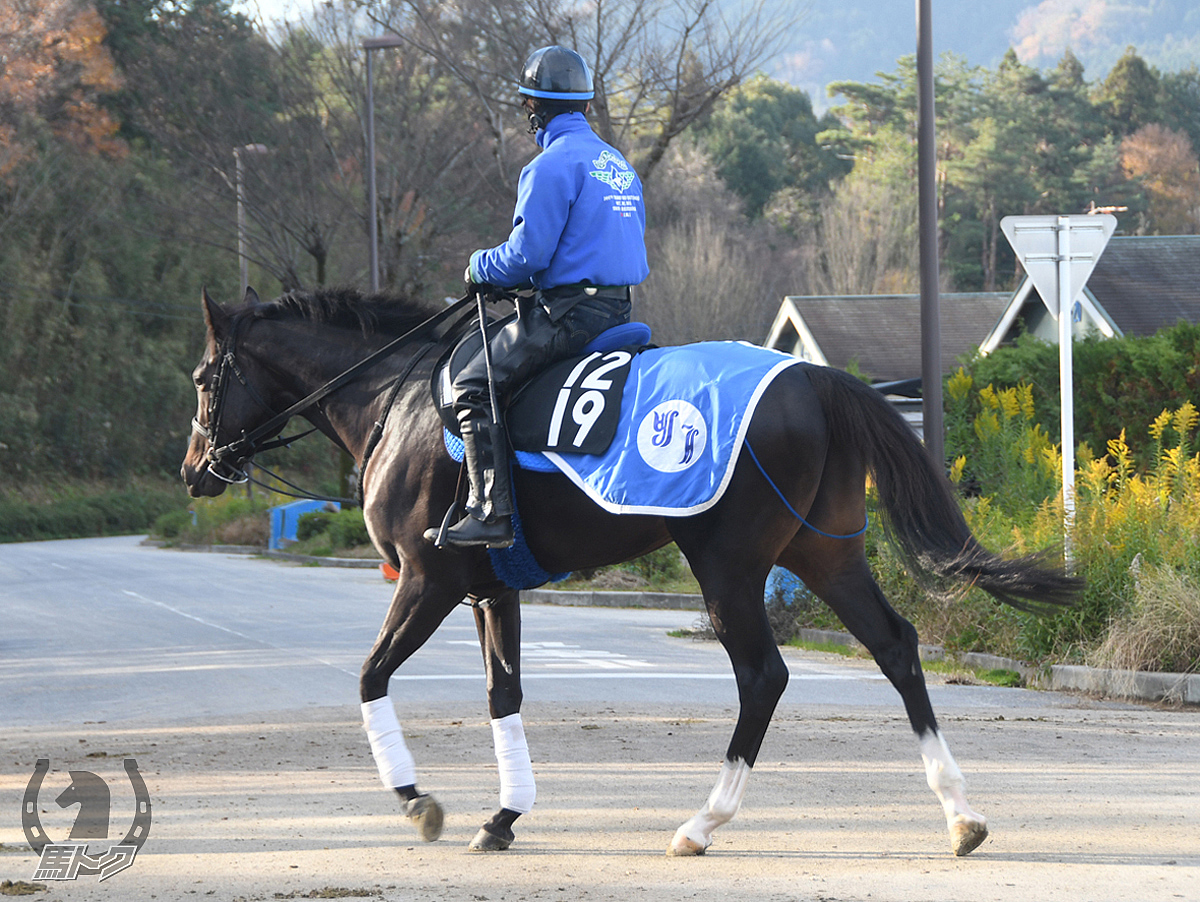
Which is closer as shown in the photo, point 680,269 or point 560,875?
point 560,875

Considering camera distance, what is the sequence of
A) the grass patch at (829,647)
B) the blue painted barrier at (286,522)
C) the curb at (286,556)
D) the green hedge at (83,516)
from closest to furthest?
the grass patch at (829,647) < the curb at (286,556) < the blue painted barrier at (286,522) < the green hedge at (83,516)

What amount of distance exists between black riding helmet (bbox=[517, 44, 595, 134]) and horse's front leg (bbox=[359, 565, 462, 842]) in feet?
6.84

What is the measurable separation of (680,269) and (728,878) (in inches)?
1787

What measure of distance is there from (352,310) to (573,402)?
5.28 ft

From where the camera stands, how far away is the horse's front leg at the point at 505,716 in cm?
554

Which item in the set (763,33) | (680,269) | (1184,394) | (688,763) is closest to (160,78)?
(763,33)

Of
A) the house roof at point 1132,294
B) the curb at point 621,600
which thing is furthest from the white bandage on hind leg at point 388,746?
the house roof at point 1132,294

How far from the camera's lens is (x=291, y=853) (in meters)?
5.31

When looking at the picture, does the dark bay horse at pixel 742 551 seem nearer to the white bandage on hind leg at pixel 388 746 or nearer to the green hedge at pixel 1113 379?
the white bandage on hind leg at pixel 388 746

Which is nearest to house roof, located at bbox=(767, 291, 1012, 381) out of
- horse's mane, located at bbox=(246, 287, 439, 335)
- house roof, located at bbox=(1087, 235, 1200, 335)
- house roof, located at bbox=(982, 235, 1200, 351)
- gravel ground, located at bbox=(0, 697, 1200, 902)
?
house roof, located at bbox=(982, 235, 1200, 351)

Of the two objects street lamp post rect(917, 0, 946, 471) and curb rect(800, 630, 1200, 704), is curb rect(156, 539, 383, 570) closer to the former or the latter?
street lamp post rect(917, 0, 946, 471)

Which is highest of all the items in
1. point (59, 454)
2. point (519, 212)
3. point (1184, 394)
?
point (519, 212)

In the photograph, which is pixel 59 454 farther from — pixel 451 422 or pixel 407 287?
pixel 451 422

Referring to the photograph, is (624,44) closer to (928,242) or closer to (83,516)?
(928,242)
